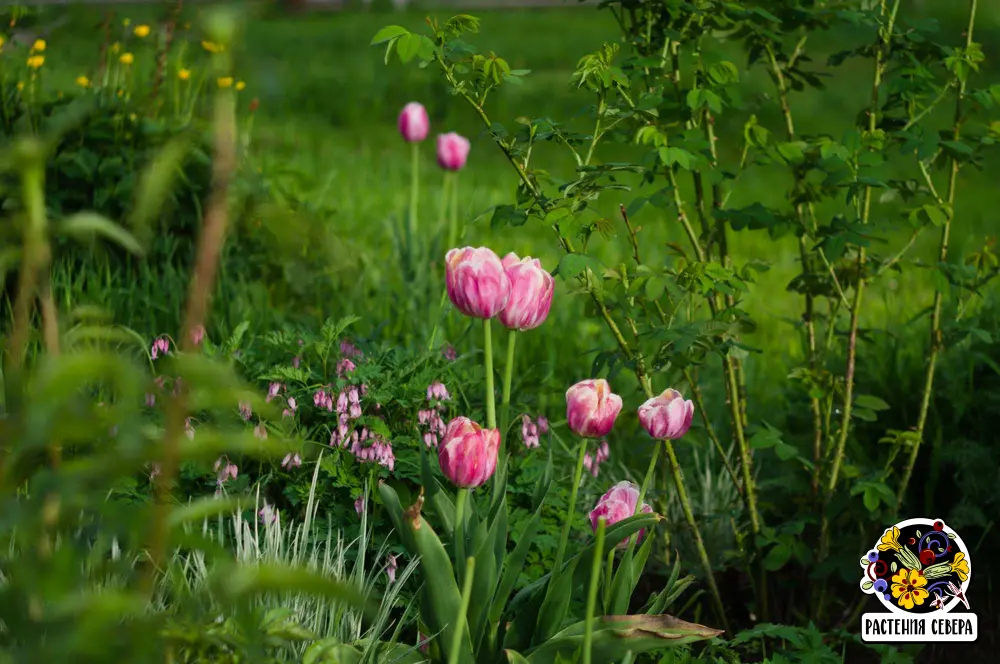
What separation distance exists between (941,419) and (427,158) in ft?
19.6

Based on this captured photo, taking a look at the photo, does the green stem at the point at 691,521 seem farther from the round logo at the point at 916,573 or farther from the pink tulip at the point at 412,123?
the pink tulip at the point at 412,123

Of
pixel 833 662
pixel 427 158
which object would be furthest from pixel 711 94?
pixel 427 158

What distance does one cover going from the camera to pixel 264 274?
4387 mm

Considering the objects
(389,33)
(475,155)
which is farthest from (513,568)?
(475,155)

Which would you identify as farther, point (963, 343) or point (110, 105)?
point (110, 105)

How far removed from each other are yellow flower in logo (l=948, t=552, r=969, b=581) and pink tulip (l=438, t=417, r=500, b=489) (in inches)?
63.4

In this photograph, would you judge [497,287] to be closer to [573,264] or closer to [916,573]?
[573,264]

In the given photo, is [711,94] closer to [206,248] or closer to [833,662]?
[833,662]

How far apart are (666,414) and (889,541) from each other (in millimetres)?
1104

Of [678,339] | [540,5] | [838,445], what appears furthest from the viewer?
[540,5]

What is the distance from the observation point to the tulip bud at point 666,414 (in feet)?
7.18

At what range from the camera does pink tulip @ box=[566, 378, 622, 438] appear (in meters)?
2.07

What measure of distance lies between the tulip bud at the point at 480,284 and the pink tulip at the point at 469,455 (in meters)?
0.23

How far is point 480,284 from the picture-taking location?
200 centimetres
